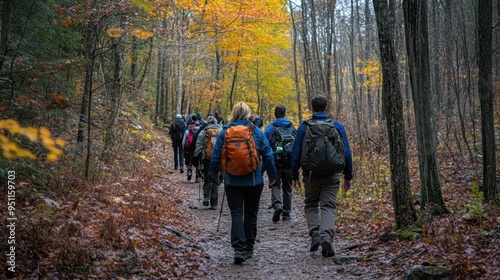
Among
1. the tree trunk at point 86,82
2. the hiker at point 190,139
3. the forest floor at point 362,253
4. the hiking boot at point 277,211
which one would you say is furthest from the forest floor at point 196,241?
the hiker at point 190,139

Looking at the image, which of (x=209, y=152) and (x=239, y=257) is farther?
(x=209, y=152)

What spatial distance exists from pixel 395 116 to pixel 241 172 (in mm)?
2407

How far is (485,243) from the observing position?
509 centimetres

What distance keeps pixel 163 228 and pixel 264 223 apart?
262 cm

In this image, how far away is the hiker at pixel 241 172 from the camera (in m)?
5.92

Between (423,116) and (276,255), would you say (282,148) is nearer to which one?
(276,255)

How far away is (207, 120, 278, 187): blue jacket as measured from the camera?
6000 mm

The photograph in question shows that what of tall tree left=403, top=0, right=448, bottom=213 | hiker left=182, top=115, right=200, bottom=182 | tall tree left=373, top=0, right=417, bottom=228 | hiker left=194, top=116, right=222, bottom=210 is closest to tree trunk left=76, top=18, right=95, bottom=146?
hiker left=194, top=116, right=222, bottom=210

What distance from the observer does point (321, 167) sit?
586 cm

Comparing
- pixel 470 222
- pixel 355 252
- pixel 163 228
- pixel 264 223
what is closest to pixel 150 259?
pixel 163 228

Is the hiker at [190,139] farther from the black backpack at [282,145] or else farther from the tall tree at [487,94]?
the tall tree at [487,94]

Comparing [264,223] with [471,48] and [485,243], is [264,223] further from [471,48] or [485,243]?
[471,48]

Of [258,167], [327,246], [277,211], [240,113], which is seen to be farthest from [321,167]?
[277,211]

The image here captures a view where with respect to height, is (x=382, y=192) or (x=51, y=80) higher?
(x=51, y=80)
